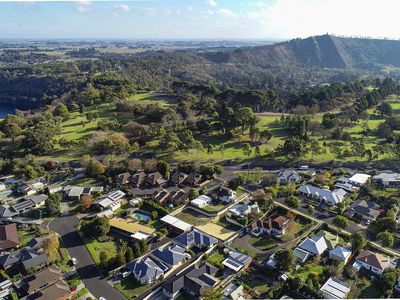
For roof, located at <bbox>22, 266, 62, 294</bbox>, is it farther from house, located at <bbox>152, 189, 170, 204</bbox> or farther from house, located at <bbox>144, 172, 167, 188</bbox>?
house, located at <bbox>144, 172, 167, 188</bbox>

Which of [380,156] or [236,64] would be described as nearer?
[380,156]

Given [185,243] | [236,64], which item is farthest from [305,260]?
[236,64]

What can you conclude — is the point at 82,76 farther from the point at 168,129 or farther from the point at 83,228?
the point at 83,228

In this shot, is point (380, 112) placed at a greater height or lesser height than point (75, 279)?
greater

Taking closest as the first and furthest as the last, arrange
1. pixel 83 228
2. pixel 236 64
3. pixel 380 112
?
pixel 83 228
pixel 380 112
pixel 236 64

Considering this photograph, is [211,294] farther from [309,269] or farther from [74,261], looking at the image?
[74,261]
